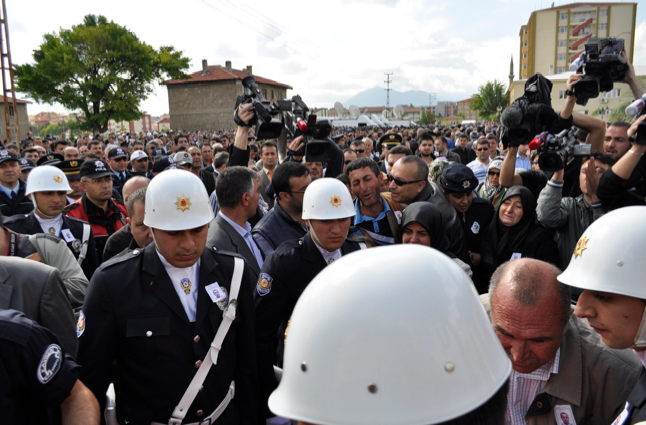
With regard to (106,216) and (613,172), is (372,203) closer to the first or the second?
(613,172)

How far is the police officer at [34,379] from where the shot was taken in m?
1.61

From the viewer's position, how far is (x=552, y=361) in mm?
2002

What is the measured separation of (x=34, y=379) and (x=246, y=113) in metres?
3.37

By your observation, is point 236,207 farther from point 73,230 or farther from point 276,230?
point 73,230

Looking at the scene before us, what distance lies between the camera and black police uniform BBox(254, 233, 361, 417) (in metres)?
2.69

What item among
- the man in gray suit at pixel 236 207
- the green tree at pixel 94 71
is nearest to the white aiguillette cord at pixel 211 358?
the man in gray suit at pixel 236 207

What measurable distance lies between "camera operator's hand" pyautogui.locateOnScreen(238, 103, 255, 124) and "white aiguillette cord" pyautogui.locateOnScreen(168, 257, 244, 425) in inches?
99.4

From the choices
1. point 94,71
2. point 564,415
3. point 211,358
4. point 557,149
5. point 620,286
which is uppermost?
point 94,71

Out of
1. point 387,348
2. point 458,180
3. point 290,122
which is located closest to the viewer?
point 387,348

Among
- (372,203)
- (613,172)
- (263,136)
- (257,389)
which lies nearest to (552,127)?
(613,172)

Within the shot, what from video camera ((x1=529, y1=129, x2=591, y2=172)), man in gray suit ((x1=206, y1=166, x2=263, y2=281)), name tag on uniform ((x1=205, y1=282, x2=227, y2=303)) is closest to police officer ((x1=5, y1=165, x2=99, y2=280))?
man in gray suit ((x1=206, y1=166, x2=263, y2=281))

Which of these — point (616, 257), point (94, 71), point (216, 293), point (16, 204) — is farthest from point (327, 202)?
point (94, 71)

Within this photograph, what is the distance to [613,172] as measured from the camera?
3.28 metres

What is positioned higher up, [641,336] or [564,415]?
[641,336]
